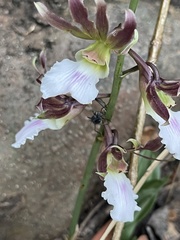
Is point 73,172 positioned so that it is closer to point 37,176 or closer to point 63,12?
point 37,176

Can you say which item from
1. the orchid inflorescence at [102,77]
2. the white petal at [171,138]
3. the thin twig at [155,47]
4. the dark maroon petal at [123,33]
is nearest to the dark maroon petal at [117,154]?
the orchid inflorescence at [102,77]

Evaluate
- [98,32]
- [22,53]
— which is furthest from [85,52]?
[22,53]

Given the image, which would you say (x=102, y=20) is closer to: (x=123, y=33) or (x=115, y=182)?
(x=123, y=33)

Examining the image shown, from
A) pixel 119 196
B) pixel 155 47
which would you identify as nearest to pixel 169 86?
pixel 119 196

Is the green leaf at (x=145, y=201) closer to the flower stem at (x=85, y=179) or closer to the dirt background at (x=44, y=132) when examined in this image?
the dirt background at (x=44, y=132)

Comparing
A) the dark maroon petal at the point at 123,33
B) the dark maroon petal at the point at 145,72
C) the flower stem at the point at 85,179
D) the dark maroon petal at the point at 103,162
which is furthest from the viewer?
the flower stem at the point at 85,179

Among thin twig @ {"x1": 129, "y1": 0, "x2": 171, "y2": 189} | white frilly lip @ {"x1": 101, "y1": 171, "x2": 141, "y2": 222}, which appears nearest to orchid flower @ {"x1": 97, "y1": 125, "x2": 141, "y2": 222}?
white frilly lip @ {"x1": 101, "y1": 171, "x2": 141, "y2": 222}
